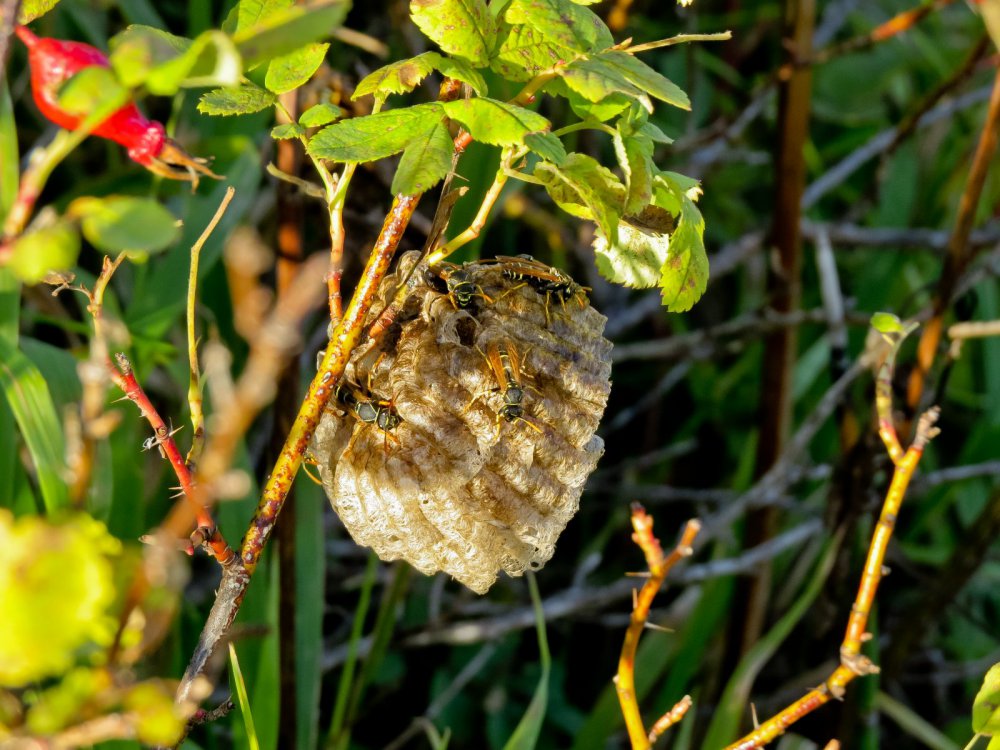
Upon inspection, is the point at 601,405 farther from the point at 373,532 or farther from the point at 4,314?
the point at 4,314

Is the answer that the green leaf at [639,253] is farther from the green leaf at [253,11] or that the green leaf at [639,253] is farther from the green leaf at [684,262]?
the green leaf at [253,11]

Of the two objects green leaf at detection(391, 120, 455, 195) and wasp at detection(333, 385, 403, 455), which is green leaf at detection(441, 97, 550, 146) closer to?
green leaf at detection(391, 120, 455, 195)

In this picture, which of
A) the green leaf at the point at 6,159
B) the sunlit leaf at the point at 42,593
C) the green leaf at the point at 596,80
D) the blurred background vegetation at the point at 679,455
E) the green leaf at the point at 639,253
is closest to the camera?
the sunlit leaf at the point at 42,593

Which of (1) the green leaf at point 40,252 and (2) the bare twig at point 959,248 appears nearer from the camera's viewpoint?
(1) the green leaf at point 40,252

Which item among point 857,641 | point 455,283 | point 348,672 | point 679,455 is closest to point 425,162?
point 455,283

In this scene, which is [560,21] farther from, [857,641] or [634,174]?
[857,641]

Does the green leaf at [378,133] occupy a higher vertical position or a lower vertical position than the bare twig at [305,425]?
higher

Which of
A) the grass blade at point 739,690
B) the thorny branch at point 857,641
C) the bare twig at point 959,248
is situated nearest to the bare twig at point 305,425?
the thorny branch at point 857,641
